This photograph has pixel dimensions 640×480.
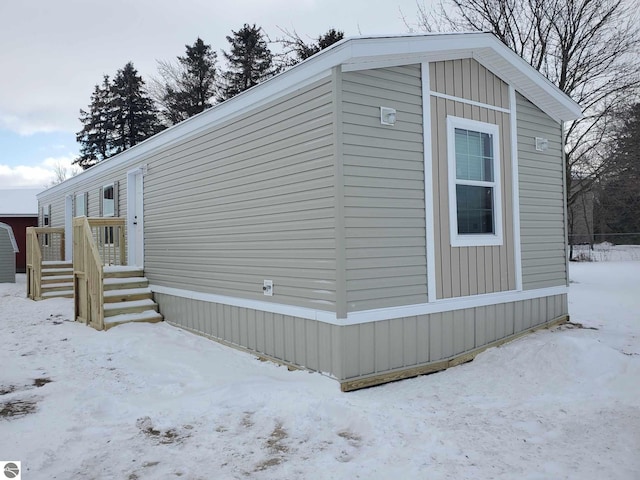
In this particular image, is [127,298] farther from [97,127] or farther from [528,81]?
[97,127]

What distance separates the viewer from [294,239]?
4785mm

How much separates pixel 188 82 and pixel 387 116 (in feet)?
72.8

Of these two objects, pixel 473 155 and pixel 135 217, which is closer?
pixel 473 155

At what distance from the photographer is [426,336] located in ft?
15.7

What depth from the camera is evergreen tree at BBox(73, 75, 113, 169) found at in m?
27.3

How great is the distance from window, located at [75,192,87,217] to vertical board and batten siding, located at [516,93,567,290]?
9.16 metres

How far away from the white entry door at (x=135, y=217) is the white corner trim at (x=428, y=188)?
5313 millimetres

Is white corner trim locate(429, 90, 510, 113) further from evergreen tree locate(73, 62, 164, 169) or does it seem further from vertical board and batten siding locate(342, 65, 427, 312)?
evergreen tree locate(73, 62, 164, 169)

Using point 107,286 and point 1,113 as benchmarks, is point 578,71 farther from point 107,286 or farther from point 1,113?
point 1,113

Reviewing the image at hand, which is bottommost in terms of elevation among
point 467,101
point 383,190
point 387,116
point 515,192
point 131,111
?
point 383,190

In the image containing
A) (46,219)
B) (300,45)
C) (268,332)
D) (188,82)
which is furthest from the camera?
(188,82)

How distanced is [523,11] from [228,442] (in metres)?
15.1

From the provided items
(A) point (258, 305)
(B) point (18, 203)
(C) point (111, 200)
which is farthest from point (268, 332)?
(B) point (18, 203)

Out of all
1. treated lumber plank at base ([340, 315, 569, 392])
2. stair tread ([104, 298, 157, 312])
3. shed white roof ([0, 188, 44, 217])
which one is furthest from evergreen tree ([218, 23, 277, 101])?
treated lumber plank at base ([340, 315, 569, 392])
